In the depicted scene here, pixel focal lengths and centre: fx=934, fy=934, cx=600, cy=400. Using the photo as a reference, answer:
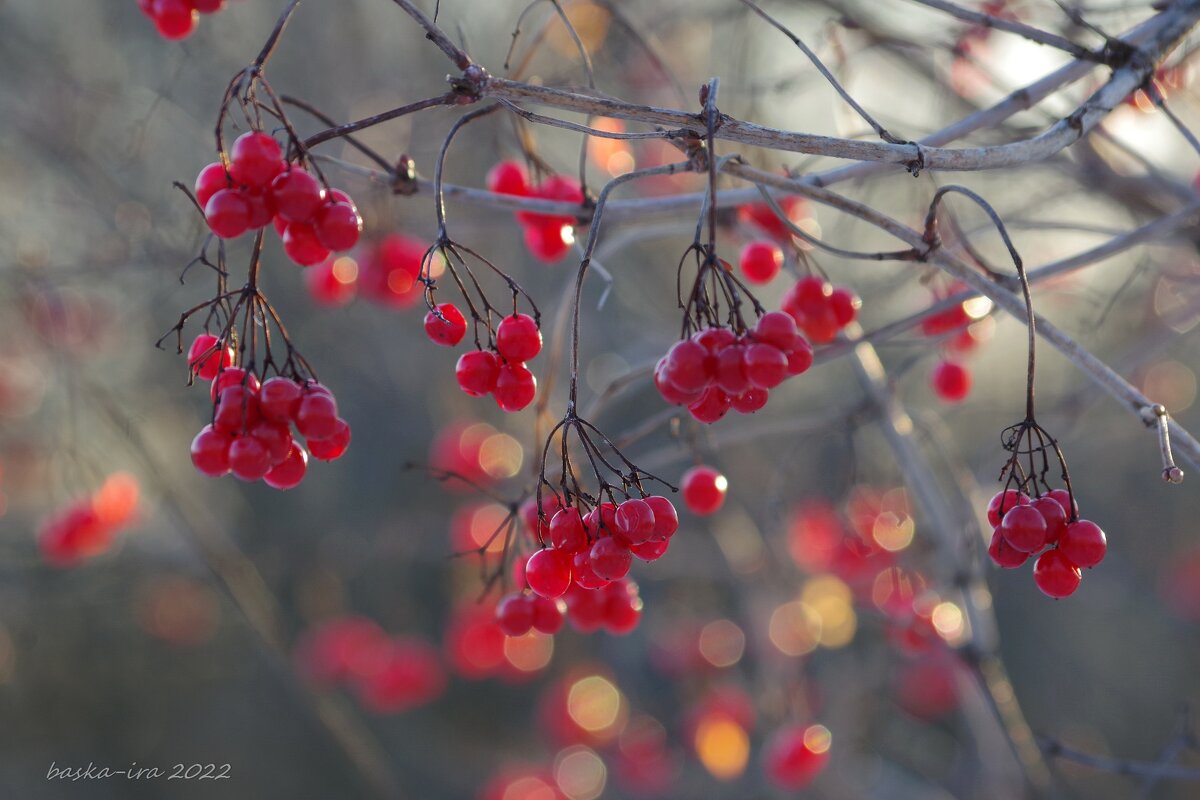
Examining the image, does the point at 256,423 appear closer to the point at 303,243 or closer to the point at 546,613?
the point at 303,243

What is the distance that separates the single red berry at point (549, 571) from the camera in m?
1.24

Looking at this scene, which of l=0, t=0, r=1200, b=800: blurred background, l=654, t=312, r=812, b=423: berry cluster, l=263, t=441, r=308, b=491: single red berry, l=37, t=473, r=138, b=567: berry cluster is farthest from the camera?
l=37, t=473, r=138, b=567: berry cluster

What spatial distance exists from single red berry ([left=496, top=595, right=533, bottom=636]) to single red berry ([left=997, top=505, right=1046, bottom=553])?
0.78 m

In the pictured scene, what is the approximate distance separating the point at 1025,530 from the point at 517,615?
82 cm

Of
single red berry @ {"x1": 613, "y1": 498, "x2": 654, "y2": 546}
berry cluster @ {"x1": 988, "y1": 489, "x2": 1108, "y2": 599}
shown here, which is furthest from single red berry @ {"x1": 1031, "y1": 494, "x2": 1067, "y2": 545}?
single red berry @ {"x1": 613, "y1": 498, "x2": 654, "y2": 546}

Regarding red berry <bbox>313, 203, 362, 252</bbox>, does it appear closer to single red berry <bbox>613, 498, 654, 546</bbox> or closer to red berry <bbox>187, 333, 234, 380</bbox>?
red berry <bbox>187, 333, 234, 380</bbox>

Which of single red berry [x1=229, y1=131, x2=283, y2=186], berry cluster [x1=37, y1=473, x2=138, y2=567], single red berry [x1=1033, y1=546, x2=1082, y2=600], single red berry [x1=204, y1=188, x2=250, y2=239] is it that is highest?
berry cluster [x1=37, y1=473, x2=138, y2=567]

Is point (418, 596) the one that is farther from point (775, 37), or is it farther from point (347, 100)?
point (775, 37)

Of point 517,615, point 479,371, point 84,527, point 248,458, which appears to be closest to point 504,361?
point 479,371

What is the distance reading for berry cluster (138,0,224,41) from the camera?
61.8 inches

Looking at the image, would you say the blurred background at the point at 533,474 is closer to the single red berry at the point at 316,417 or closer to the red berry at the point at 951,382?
the red berry at the point at 951,382

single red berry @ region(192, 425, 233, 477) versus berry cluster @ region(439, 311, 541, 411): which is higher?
berry cluster @ region(439, 311, 541, 411)

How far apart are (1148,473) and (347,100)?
6373 mm

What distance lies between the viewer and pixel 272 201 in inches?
47.3
